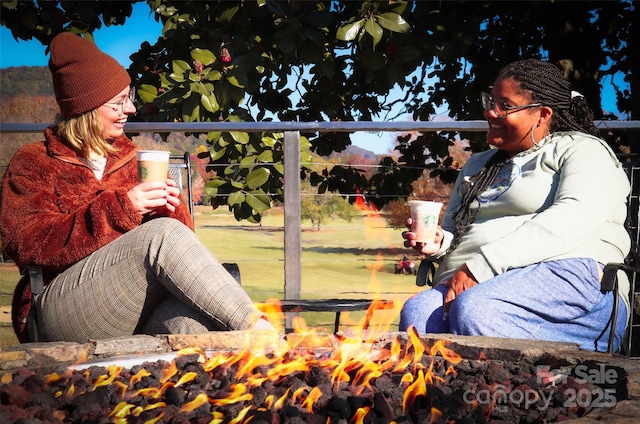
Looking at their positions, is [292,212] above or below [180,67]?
below

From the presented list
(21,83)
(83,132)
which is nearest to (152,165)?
(83,132)

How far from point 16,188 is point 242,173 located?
2.13 meters

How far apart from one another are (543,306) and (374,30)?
2.11 m

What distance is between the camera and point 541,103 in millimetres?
2766

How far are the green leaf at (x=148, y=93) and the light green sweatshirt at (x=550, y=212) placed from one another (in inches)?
96.4

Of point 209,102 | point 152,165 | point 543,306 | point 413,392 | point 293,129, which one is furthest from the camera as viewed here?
point 209,102

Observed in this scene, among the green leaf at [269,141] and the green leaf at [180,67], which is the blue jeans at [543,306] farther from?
the green leaf at [180,67]

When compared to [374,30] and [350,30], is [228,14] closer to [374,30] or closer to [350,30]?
[350,30]

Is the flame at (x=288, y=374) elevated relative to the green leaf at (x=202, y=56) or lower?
lower

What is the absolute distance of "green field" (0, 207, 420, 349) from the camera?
17.2ft

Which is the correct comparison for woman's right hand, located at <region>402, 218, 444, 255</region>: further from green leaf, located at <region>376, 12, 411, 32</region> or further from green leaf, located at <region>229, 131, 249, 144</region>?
green leaf, located at <region>229, 131, 249, 144</region>

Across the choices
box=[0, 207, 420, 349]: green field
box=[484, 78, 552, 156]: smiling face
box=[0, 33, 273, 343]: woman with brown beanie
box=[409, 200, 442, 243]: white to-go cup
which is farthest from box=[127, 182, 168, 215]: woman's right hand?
box=[0, 207, 420, 349]: green field

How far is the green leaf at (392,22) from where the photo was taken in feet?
13.5

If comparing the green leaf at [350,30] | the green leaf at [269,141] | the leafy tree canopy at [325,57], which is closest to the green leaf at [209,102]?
the leafy tree canopy at [325,57]
